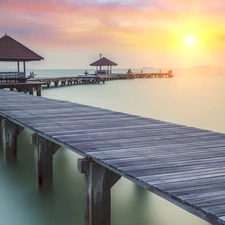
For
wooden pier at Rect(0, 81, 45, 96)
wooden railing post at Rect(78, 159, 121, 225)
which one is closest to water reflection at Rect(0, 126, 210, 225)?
wooden railing post at Rect(78, 159, 121, 225)

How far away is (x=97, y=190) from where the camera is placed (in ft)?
13.0

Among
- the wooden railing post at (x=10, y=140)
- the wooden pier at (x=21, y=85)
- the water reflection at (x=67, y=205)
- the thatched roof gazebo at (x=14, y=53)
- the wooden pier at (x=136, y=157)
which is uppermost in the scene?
the thatched roof gazebo at (x=14, y=53)

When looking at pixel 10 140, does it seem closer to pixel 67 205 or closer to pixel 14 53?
pixel 67 205

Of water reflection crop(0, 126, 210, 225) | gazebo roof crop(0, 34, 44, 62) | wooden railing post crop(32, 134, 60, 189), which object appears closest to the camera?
water reflection crop(0, 126, 210, 225)

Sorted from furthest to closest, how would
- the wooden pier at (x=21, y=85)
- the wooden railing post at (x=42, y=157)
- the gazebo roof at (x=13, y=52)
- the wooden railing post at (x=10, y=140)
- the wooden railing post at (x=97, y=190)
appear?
1. the gazebo roof at (x=13, y=52)
2. the wooden pier at (x=21, y=85)
3. the wooden railing post at (x=10, y=140)
4. the wooden railing post at (x=42, y=157)
5. the wooden railing post at (x=97, y=190)

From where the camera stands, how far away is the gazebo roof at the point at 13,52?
20500 mm

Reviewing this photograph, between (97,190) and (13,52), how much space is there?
716 inches

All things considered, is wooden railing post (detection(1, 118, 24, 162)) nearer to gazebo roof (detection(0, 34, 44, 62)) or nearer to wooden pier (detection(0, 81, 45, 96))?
wooden pier (detection(0, 81, 45, 96))

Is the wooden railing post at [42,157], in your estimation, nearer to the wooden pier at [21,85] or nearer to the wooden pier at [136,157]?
the wooden pier at [136,157]

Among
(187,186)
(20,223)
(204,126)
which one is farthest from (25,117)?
(204,126)

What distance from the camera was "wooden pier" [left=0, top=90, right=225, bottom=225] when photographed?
2.86 meters

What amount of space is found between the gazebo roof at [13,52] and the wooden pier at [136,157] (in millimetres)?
14162

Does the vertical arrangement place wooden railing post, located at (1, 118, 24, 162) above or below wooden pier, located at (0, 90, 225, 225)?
below

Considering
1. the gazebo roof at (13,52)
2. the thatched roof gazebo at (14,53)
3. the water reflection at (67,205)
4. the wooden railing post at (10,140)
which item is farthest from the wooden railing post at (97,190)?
the gazebo roof at (13,52)
